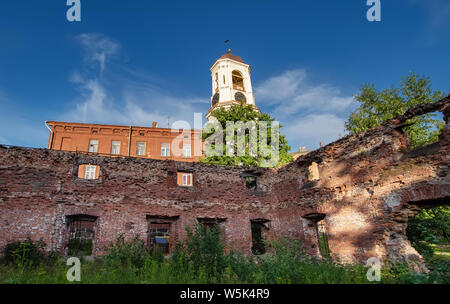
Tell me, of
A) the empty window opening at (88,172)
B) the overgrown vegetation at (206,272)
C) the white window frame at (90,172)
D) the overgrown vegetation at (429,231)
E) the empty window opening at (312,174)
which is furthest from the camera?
the white window frame at (90,172)

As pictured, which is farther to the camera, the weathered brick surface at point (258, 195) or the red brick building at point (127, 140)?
the red brick building at point (127, 140)

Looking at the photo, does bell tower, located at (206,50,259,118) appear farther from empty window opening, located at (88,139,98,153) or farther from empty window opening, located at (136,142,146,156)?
empty window opening, located at (88,139,98,153)

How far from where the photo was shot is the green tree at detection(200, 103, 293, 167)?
19.3 m

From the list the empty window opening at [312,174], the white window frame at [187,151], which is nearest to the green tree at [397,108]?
the empty window opening at [312,174]

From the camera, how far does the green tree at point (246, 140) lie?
63.4 ft

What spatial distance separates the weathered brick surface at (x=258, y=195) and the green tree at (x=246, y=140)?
5.24 m

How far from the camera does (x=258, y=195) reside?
13695 mm

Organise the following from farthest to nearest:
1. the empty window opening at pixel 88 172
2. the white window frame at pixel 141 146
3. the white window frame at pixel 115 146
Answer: the white window frame at pixel 141 146, the white window frame at pixel 115 146, the empty window opening at pixel 88 172

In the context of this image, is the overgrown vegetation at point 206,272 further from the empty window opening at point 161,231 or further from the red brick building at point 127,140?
the red brick building at point 127,140

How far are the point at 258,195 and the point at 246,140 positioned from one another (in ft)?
24.0

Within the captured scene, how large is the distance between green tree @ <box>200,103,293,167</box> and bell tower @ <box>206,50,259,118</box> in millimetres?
3109
